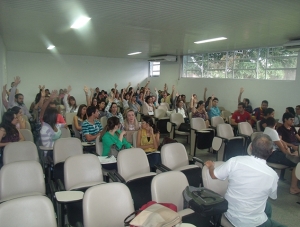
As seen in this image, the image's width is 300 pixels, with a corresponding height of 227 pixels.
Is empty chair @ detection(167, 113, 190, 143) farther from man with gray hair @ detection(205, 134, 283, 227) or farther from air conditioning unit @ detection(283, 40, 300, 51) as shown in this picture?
man with gray hair @ detection(205, 134, 283, 227)

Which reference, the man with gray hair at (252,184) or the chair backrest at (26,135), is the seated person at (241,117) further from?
the chair backrest at (26,135)

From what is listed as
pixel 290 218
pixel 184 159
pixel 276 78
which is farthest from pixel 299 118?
pixel 184 159

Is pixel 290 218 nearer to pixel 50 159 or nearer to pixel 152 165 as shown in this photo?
pixel 152 165

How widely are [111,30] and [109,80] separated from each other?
840cm

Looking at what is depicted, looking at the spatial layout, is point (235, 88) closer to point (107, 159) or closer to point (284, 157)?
point (284, 157)

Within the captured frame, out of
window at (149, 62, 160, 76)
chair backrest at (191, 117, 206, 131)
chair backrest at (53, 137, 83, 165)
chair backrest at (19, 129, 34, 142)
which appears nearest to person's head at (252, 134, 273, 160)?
chair backrest at (53, 137, 83, 165)

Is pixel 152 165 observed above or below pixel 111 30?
below

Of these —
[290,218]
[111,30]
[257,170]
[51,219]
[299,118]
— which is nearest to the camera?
[51,219]

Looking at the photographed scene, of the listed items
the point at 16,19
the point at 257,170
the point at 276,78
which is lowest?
the point at 257,170

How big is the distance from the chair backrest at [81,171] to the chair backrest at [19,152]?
887mm

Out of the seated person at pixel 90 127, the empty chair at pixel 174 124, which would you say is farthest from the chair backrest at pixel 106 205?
the empty chair at pixel 174 124

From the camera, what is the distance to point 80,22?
5.04 metres

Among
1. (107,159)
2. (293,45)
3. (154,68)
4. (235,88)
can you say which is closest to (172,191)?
(107,159)

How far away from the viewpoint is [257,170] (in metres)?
2.14
